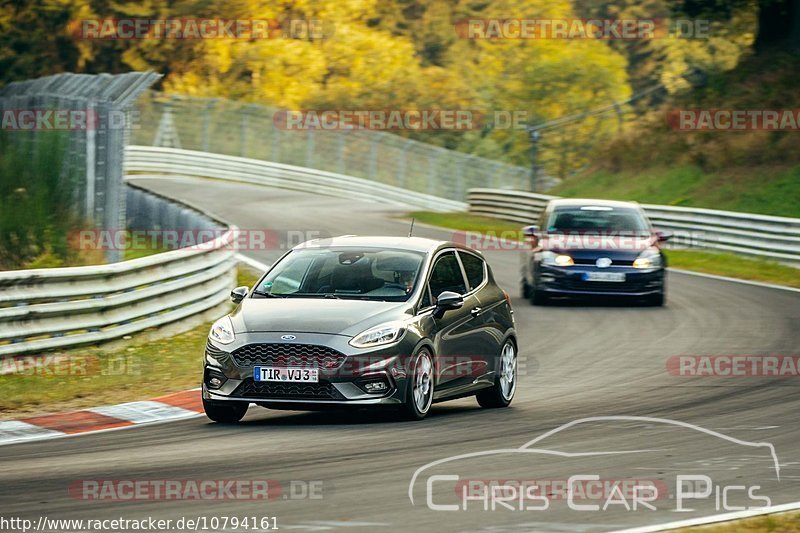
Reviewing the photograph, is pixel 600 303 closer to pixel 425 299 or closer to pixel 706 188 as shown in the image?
pixel 425 299

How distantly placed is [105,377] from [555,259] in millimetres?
9006

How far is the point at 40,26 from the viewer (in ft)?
190

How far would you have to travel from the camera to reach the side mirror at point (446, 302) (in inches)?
473

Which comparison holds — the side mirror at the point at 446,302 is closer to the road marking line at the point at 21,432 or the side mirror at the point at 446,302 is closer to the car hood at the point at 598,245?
the road marking line at the point at 21,432

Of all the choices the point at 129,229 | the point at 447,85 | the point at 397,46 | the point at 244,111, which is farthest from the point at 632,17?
the point at 129,229

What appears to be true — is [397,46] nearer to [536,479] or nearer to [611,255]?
[611,255]

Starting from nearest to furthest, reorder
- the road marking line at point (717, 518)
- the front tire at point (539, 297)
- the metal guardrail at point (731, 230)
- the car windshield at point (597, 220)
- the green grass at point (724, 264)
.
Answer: the road marking line at point (717, 518)
the front tire at point (539, 297)
the car windshield at point (597, 220)
the green grass at point (724, 264)
the metal guardrail at point (731, 230)

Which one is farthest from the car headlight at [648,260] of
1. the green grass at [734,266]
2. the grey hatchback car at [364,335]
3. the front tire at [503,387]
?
the front tire at [503,387]

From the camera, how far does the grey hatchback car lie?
11.1 m

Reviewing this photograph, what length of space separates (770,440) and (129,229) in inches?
886

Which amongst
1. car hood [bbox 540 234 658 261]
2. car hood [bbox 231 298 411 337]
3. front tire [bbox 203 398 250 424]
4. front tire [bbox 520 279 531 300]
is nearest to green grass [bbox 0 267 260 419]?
front tire [bbox 203 398 250 424]

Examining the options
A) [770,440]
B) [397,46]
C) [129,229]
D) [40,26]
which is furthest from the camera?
[397,46]

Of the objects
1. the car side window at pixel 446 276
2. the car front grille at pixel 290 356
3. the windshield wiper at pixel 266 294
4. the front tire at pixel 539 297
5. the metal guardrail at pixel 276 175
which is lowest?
the metal guardrail at pixel 276 175

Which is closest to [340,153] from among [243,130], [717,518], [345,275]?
[243,130]
